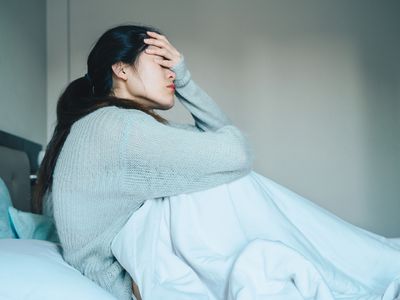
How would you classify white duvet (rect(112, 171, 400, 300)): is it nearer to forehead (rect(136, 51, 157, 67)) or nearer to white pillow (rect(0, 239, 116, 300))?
white pillow (rect(0, 239, 116, 300))

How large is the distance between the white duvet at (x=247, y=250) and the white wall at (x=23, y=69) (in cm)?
119

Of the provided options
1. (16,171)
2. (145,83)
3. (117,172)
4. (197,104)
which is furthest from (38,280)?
(16,171)

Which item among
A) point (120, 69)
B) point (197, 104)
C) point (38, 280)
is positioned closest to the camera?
point (38, 280)

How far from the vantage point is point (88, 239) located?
34.1 inches

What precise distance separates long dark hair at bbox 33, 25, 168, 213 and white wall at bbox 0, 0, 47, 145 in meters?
0.79

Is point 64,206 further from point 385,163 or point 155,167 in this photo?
point 385,163

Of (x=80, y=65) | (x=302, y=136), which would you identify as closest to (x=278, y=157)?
(x=302, y=136)

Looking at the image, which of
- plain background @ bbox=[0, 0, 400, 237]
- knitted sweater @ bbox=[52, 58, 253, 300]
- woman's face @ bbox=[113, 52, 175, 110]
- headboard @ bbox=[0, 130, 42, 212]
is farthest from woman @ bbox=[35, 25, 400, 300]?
plain background @ bbox=[0, 0, 400, 237]

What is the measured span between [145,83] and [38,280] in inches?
22.0

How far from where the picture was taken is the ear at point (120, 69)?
106 centimetres

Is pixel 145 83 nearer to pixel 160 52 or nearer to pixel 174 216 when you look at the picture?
pixel 160 52

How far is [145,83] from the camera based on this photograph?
107cm

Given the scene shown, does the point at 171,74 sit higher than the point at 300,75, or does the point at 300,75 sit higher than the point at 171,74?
the point at 171,74

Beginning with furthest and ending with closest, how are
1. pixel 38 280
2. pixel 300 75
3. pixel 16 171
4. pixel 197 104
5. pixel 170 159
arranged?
pixel 300 75 → pixel 16 171 → pixel 197 104 → pixel 170 159 → pixel 38 280
